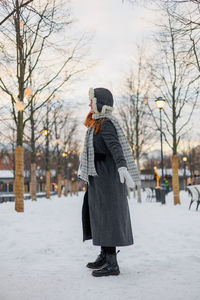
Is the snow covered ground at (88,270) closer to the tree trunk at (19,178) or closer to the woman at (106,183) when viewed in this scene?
the woman at (106,183)

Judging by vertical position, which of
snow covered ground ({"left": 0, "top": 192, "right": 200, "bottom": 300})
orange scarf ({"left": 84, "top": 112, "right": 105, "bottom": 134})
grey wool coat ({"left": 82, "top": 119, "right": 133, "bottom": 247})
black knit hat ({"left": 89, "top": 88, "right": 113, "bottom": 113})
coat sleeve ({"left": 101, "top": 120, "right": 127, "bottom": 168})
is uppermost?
black knit hat ({"left": 89, "top": 88, "right": 113, "bottom": 113})

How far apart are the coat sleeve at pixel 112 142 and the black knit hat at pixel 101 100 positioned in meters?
0.20

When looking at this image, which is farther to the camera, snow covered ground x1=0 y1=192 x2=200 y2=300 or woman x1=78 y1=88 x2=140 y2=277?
woman x1=78 y1=88 x2=140 y2=277

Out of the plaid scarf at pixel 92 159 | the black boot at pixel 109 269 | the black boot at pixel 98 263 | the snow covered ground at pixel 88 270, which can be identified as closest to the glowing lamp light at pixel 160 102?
the snow covered ground at pixel 88 270

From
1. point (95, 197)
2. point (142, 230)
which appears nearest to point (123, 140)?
point (95, 197)

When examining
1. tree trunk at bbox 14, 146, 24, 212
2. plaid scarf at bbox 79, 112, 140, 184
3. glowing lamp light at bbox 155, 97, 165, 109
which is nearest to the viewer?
plaid scarf at bbox 79, 112, 140, 184

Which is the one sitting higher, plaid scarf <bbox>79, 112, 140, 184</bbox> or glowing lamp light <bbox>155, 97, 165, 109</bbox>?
glowing lamp light <bbox>155, 97, 165, 109</bbox>

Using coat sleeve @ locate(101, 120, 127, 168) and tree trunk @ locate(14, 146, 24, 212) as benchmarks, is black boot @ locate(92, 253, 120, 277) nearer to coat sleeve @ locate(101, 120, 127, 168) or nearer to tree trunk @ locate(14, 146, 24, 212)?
coat sleeve @ locate(101, 120, 127, 168)

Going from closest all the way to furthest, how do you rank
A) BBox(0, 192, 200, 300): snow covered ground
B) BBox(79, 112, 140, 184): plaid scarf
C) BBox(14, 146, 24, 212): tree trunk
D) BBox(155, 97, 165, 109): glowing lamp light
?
1. BBox(0, 192, 200, 300): snow covered ground
2. BBox(79, 112, 140, 184): plaid scarf
3. BBox(14, 146, 24, 212): tree trunk
4. BBox(155, 97, 165, 109): glowing lamp light

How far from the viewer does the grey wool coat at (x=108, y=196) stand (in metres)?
3.57

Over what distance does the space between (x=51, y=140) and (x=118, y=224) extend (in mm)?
26968

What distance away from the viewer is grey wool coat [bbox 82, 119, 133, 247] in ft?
11.7

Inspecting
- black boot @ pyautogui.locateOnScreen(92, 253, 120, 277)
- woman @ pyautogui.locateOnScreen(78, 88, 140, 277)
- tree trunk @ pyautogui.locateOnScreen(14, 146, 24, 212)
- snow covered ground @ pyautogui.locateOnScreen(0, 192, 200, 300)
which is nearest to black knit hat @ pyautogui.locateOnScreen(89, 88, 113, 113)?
woman @ pyautogui.locateOnScreen(78, 88, 140, 277)

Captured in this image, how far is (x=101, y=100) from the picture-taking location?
13.1ft
